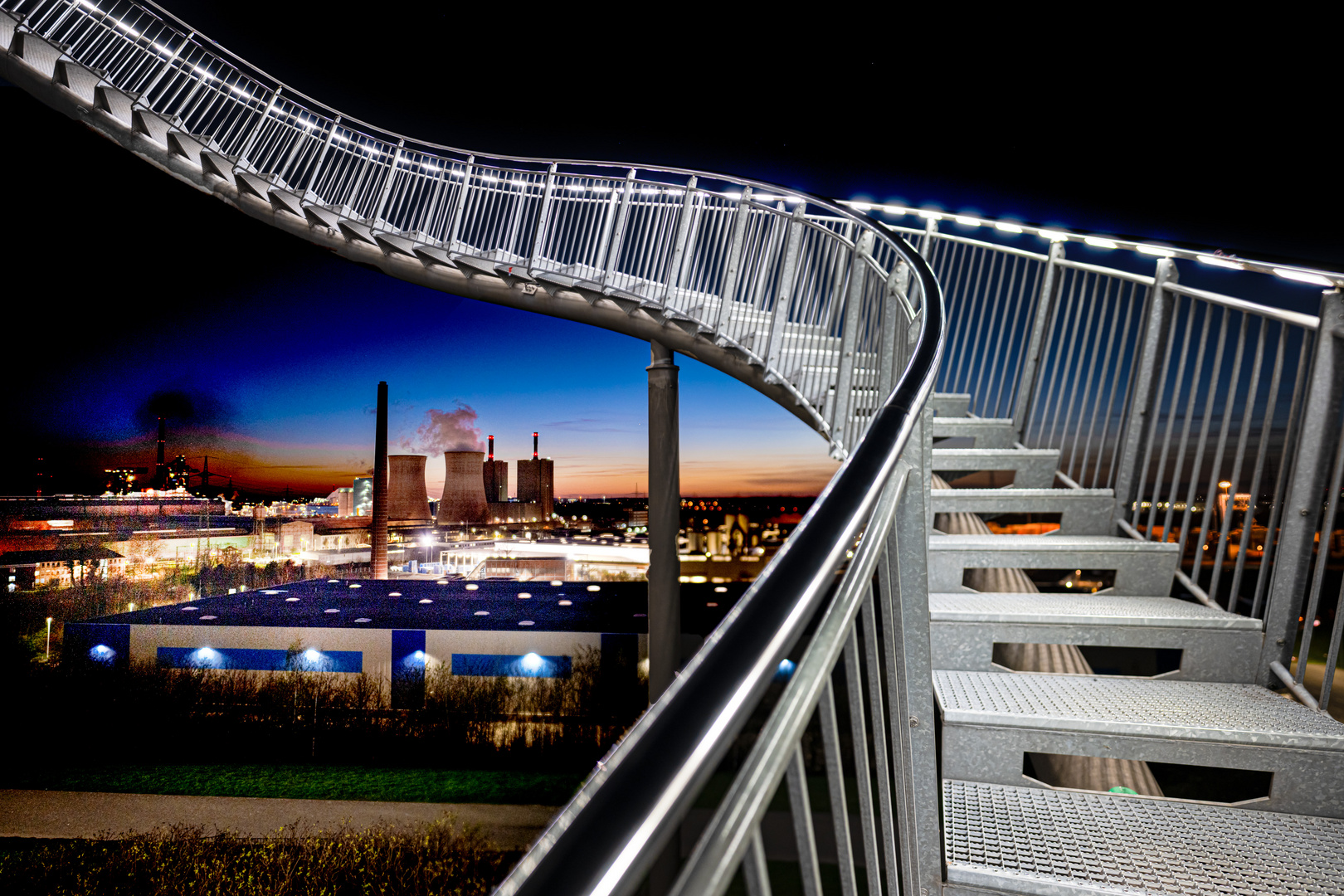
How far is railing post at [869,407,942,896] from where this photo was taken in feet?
2.99

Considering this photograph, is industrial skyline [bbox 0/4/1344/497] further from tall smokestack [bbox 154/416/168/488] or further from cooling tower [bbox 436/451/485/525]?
cooling tower [bbox 436/451/485/525]

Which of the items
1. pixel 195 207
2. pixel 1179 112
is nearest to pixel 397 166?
pixel 1179 112

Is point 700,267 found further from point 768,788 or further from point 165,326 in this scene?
point 165,326

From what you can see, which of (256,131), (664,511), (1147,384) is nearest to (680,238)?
(664,511)

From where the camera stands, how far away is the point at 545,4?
7.04 meters

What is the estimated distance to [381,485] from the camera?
13.3 meters

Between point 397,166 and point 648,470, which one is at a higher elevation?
point 397,166

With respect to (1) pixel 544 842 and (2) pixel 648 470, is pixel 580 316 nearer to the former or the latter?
(2) pixel 648 470

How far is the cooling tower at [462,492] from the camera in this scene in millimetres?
13102

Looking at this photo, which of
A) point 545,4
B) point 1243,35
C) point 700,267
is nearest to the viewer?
point 1243,35

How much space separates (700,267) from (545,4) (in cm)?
392

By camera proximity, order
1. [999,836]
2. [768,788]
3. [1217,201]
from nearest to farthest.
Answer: [768,788], [999,836], [1217,201]

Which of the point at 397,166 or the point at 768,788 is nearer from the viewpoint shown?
the point at 768,788

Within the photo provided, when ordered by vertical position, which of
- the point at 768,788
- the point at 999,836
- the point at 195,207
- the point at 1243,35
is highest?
the point at 195,207
